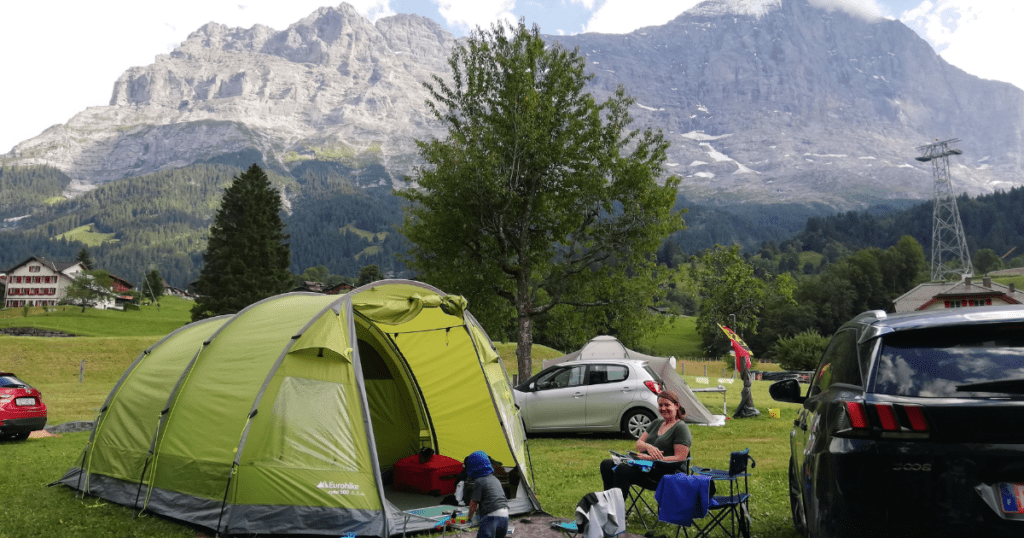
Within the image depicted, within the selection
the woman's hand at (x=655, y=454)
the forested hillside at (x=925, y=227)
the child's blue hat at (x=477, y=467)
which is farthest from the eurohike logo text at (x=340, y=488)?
the forested hillside at (x=925, y=227)

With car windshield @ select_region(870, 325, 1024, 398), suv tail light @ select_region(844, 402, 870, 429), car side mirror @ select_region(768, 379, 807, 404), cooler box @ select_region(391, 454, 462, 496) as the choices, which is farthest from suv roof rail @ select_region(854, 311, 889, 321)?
cooler box @ select_region(391, 454, 462, 496)

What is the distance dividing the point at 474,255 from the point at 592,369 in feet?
21.2

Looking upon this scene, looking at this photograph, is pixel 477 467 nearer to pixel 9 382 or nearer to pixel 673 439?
pixel 673 439

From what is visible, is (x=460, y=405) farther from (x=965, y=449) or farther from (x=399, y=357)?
(x=965, y=449)

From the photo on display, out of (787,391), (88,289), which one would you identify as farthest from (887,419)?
(88,289)

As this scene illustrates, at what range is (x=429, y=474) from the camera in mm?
9992

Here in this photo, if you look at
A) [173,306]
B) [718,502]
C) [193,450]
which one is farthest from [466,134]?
[173,306]

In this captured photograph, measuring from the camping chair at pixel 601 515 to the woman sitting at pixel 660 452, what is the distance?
31.2 inches

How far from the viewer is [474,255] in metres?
21.0

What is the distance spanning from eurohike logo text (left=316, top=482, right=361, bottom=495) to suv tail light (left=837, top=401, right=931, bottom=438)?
17.4 feet

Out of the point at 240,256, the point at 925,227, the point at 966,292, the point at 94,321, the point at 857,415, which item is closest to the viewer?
the point at 857,415

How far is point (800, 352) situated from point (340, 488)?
54557 mm

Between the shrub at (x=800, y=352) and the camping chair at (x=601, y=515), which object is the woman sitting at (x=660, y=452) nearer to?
the camping chair at (x=601, y=515)

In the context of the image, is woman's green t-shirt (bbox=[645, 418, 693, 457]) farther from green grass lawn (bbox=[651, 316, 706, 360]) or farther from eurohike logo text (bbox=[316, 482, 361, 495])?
green grass lawn (bbox=[651, 316, 706, 360])
